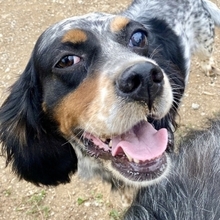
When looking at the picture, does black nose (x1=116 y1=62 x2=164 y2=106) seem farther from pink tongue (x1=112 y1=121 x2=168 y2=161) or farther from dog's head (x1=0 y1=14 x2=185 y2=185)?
pink tongue (x1=112 y1=121 x2=168 y2=161)

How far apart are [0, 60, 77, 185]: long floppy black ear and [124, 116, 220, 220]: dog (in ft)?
4.17

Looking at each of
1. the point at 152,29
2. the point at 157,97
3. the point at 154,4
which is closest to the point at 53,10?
the point at 154,4

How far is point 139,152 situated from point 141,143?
7 cm

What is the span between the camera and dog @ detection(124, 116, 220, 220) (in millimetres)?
1993

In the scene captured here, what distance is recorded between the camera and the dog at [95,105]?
2.67m

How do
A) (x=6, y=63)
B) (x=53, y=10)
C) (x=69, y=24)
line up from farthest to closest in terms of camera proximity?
(x=53, y=10) → (x=6, y=63) → (x=69, y=24)

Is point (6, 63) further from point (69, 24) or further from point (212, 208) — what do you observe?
point (212, 208)

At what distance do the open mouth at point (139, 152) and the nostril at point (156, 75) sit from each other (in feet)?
1.21

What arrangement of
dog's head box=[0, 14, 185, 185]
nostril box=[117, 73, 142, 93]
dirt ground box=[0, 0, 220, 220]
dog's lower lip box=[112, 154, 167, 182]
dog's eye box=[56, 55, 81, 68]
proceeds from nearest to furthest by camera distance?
nostril box=[117, 73, 142, 93] < dog's head box=[0, 14, 185, 185] < dog's lower lip box=[112, 154, 167, 182] < dog's eye box=[56, 55, 81, 68] < dirt ground box=[0, 0, 220, 220]

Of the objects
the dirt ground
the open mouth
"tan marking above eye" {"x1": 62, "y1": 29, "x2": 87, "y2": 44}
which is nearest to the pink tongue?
the open mouth

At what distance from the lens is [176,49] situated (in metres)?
4.10

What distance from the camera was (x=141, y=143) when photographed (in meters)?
2.93

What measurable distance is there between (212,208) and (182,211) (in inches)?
4.4

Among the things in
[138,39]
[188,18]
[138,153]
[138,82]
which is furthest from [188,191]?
[188,18]
